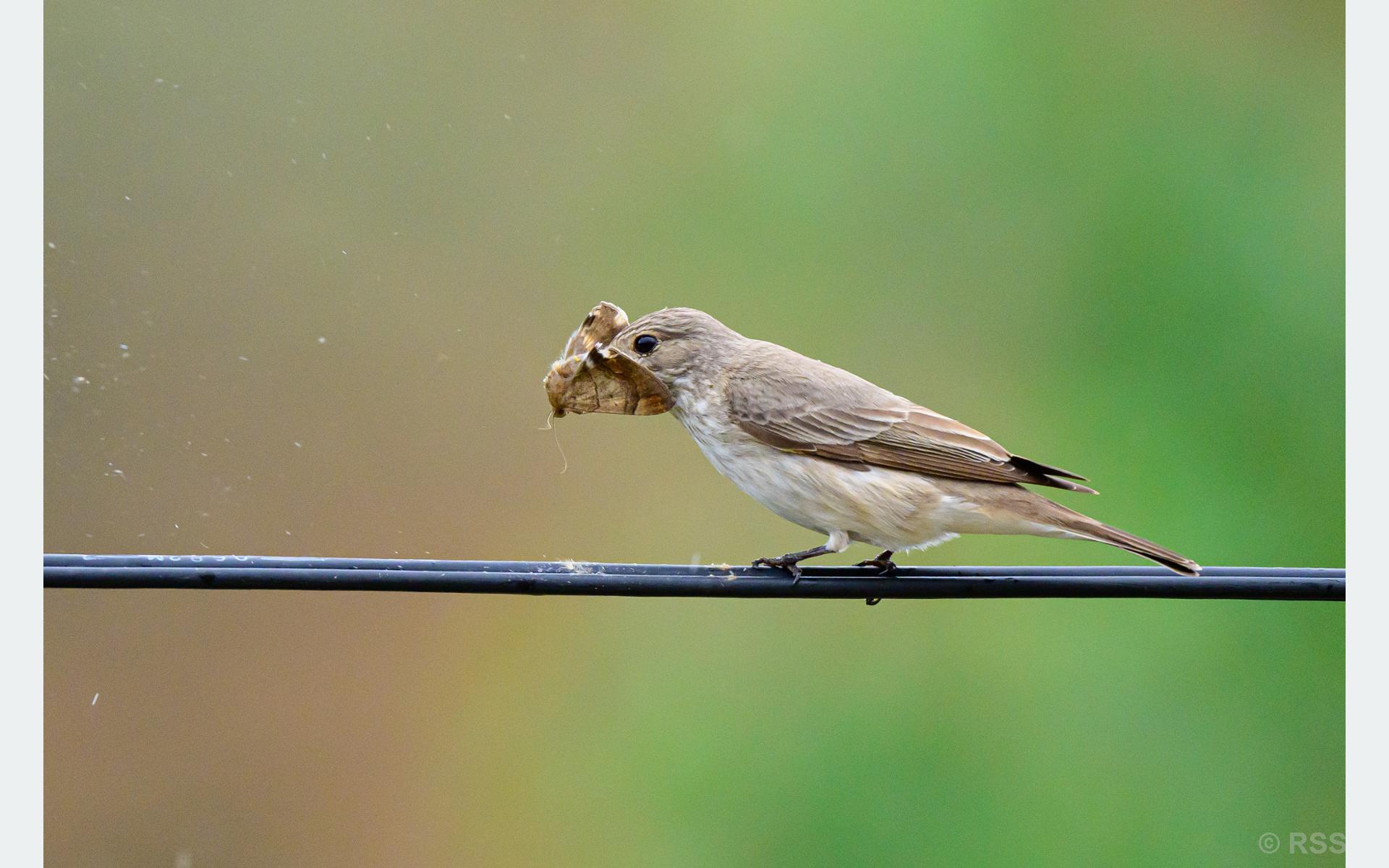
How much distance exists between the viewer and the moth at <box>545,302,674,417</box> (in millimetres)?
4258

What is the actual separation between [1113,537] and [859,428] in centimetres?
94

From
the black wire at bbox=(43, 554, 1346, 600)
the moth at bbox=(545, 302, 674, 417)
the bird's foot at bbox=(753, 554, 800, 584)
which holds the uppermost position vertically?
the moth at bbox=(545, 302, 674, 417)

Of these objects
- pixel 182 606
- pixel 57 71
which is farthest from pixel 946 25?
pixel 182 606

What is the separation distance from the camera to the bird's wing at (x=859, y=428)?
4020mm

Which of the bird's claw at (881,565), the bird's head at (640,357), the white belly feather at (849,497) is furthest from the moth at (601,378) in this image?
the bird's claw at (881,565)

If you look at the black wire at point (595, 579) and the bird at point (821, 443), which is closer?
the black wire at point (595, 579)

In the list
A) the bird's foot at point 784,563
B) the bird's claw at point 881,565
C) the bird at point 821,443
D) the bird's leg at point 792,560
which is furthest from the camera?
the bird at point 821,443

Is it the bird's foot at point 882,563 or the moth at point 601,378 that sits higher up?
the moth at point 601,378

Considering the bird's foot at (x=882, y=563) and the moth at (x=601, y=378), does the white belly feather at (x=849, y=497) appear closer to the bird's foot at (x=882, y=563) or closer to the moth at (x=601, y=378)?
the bird's foot at (x=882, y=563)

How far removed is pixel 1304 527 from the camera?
686 centimetres

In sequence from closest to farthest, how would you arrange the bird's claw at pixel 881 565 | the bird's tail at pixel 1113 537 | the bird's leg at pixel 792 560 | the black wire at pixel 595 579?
1. the black wire at pixel 595 579
2. the bird's tail at pixel 1113 537
3. the bird's claw at pixel 881 565
4. the bird's leg at pixel 792 560

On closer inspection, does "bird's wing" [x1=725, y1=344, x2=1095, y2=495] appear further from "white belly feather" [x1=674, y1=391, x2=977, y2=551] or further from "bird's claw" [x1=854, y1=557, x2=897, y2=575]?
"bird's claw" [x1=854, y1=557, x2=897, y2=575]

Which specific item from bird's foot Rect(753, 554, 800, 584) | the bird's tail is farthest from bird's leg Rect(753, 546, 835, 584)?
the bird's tail

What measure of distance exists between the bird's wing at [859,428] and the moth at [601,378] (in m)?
0.34
